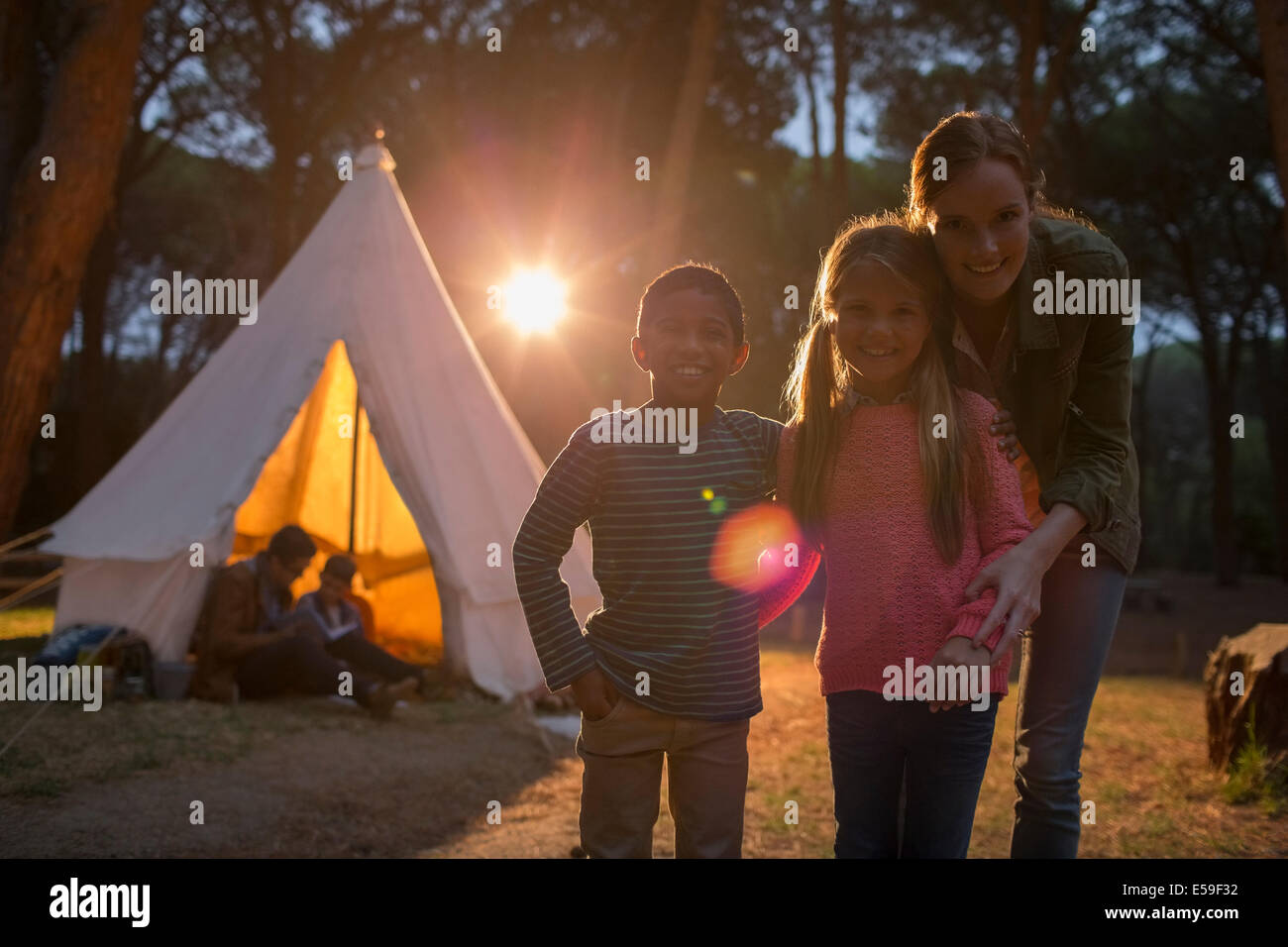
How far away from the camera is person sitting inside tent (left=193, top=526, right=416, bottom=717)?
466cm

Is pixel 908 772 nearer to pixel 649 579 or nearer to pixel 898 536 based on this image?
pixel 898 536

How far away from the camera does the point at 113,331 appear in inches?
686

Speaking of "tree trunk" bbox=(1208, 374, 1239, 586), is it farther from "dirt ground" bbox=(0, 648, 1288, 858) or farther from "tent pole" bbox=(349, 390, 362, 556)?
"tent pole" bbox=(349, 390, 362, 556)

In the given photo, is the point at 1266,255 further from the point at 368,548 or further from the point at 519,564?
the point at 519,564

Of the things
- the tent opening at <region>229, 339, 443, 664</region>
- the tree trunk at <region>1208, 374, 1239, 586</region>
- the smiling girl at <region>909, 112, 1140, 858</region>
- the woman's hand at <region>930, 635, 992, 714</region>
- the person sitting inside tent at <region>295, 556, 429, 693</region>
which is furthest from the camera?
the tree trunk at <region>1208, 374, 1239, 586</region>

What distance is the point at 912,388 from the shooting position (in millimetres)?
1782

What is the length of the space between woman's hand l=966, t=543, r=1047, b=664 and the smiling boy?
1.51 feet

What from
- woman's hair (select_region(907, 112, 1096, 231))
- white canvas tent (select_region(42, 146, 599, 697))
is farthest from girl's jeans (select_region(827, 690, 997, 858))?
white canvas tent (select_region(42, 146, 599, 697))

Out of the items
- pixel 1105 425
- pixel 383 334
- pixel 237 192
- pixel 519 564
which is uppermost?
pixel 237 192

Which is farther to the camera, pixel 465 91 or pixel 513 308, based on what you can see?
pixel 465 91

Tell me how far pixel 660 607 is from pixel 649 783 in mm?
320

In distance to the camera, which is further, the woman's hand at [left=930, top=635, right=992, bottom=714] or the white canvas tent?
the white canvas tent

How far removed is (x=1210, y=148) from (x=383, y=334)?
12.9 m
